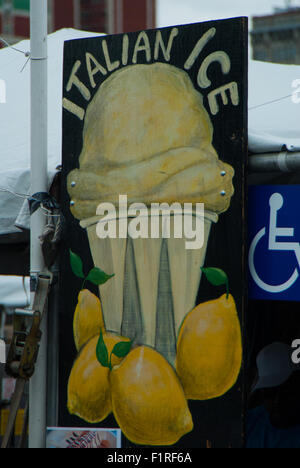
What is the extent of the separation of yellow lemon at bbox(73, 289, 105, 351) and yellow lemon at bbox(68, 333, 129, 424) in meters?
0.04

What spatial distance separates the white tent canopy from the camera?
3.59 metres

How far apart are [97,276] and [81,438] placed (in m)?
0.81

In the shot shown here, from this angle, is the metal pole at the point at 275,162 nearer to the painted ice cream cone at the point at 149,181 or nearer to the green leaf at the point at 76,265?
the painted ice cream cone at the point at 149,181

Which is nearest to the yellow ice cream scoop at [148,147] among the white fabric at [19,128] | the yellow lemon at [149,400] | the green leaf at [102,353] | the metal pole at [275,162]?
the metal pole at [275,162]

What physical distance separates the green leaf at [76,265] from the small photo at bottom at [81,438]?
0.77 m

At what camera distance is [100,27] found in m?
44.7

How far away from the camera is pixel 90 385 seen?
11.4 ft

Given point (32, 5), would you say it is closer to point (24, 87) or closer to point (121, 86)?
point (121, 86)

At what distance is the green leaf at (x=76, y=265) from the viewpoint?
3541mm

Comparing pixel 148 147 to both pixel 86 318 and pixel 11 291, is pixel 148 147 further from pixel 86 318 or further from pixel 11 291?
pixel 11 291

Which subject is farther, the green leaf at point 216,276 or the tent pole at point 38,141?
the tent pole at point 38,141

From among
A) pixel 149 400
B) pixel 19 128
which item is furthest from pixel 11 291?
pixel 149 400

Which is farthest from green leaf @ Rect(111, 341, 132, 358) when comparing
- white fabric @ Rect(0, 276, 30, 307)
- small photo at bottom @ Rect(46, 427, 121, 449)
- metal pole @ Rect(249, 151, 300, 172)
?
white fabric @ Rect(0, 276, 30, 307)

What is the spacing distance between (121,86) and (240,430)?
1.76 metres
